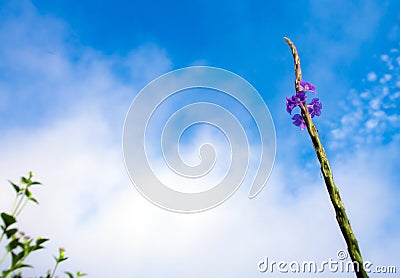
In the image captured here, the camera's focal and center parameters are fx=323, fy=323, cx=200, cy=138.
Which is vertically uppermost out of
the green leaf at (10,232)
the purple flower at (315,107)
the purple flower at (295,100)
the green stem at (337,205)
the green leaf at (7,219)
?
the purple flower at (315,107)

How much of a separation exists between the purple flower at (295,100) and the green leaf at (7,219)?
8.70 ft

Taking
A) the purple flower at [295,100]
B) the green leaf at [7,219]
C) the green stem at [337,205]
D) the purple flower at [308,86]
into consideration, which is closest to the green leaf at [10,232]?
the green leaf at [7,219]

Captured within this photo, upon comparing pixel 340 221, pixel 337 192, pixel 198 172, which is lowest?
pixel 340 221

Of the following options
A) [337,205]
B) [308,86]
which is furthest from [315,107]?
[337,205]

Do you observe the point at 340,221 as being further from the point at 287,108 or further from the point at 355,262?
the point at 287,108

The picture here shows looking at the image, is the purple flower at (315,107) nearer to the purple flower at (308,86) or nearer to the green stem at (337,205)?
the purple flower at (308,86)

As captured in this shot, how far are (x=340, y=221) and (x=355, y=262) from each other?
0.31 m

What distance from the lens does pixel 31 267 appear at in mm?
1696

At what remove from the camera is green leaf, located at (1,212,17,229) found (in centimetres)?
165

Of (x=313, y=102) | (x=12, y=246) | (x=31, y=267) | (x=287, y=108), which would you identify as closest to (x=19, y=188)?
(x=12, y=246)

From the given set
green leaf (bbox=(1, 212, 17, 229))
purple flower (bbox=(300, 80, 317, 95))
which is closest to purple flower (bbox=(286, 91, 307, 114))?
purple flower (bbox=(300, 80, 317, 95))

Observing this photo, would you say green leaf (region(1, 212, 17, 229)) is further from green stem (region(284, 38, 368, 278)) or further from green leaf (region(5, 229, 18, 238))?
green stem (region(284, 38, 368, 278))

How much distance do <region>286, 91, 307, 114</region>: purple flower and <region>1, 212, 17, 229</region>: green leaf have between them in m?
2.65

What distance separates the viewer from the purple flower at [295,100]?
10.8ft
